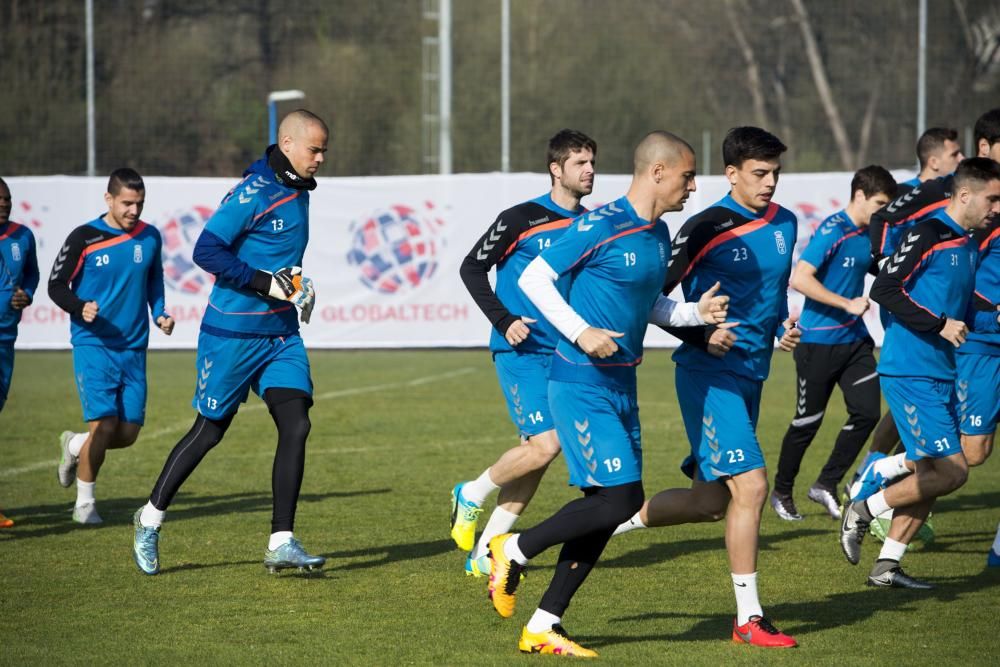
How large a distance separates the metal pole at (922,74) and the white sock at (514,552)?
2024 cm

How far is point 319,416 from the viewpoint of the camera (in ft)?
47.2

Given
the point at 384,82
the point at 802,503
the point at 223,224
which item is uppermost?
the point at 384,82

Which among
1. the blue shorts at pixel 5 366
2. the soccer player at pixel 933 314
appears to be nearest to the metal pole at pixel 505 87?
the blue shorts at pixel 5 366

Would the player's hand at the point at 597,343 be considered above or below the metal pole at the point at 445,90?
below

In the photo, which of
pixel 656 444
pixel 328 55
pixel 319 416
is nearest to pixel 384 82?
pixel 328 55

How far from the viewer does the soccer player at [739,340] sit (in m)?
6.08

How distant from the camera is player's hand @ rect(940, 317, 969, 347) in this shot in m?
6.84

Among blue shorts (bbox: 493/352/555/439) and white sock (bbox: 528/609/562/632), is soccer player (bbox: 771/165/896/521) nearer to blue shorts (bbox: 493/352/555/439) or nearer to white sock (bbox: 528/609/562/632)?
blue shorts (bbox: 493/352/555/439)

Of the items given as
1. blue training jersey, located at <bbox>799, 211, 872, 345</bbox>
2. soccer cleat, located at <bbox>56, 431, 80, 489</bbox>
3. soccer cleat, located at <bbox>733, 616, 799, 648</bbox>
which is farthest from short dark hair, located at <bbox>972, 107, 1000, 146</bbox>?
soccer cleat, located at <bbox>56, 431, 80, 489</bbox>

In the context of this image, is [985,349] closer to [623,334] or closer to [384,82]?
[623,334]

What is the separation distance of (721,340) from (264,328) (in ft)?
8.83

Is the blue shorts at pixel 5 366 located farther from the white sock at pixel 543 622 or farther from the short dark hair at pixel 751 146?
the short dark hair at pixel 751 146

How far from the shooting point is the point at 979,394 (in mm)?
7992

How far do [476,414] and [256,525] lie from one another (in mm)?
5606
